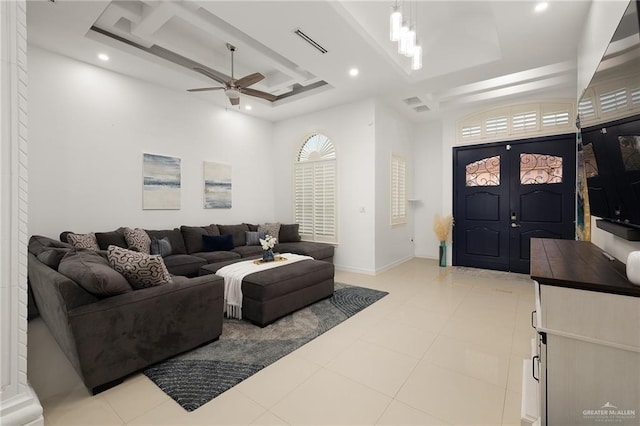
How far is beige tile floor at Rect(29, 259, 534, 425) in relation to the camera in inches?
71.1

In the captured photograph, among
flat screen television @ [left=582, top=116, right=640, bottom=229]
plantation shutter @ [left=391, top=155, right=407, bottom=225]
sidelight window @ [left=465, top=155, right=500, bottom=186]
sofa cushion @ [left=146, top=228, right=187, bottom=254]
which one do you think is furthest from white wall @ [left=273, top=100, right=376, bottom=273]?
flat screen television @ [left=582, top=116, right=640, bottom=229]

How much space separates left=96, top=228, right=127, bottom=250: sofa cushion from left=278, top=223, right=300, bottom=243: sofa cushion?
2709 mm

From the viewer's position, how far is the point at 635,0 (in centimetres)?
111

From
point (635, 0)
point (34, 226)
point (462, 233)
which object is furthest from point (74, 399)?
point (462, 233)

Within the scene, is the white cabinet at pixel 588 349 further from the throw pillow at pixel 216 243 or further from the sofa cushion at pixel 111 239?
the sofa cushion at pixel 111 239

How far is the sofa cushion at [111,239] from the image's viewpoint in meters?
3.99

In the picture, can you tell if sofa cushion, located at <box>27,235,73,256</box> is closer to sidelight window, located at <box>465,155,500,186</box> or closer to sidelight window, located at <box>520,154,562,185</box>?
sidelight window, located at <box>465,155,500,186</box>

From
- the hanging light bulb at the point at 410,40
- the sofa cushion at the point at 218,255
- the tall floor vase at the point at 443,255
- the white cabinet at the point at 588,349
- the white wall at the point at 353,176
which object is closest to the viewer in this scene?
the white cabinet at the point at 588,349

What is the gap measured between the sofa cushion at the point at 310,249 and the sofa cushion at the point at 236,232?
2.29 feet

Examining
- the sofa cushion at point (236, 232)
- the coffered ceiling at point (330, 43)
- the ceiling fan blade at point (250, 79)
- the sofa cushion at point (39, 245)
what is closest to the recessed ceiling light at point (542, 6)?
the coffered ceiling at point (330, 43)

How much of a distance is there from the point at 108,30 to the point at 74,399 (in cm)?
408

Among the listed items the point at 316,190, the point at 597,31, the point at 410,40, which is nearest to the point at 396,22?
the point at 410,40

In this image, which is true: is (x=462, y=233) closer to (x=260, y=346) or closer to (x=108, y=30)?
(x=260, y=346)

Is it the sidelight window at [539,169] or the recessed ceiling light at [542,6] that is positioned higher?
the recessed ceiling light at [542,6]
